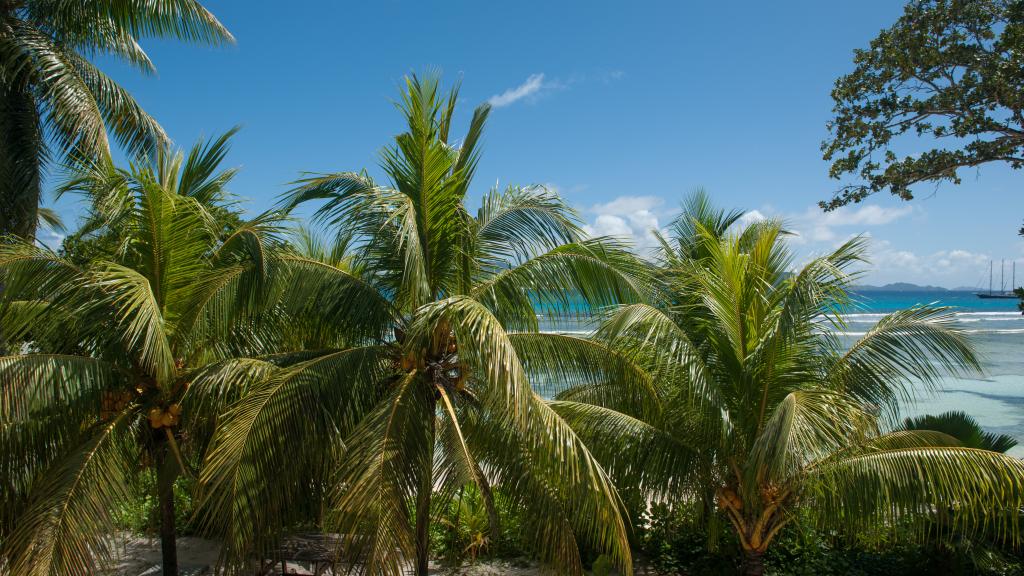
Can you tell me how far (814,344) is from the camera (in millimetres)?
6676

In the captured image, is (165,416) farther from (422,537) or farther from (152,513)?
(152,513)

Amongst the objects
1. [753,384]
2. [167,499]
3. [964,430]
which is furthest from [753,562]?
[167,499]

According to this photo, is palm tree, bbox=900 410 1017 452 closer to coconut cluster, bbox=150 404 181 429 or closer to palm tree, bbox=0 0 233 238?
coconut cluster, bbox=150 404 181 429

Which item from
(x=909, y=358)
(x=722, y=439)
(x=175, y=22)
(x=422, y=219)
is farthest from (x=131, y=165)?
(x=909, y=358)

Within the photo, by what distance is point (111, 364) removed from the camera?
227 inches

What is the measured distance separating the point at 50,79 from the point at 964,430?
38.4 ft

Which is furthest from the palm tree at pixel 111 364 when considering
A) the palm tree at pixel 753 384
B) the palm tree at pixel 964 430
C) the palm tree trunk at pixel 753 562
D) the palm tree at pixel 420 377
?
the palm tree at pixel 964 430


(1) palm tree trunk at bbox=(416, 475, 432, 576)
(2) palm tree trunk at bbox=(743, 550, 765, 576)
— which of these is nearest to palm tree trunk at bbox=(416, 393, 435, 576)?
(1) palm tree trunk at bbox=(416, 475, 432, 576)

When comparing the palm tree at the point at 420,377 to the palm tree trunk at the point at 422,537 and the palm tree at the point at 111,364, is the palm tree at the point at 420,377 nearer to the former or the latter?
the palm tree trunk at the point at 422,537

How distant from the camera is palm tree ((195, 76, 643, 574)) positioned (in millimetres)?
4891

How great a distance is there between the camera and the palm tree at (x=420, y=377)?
16.0 feet

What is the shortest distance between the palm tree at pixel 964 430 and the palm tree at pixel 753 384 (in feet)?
2.63

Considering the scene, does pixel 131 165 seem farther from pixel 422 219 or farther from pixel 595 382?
pixel 595 382

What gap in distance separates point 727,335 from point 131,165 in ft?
19.4
